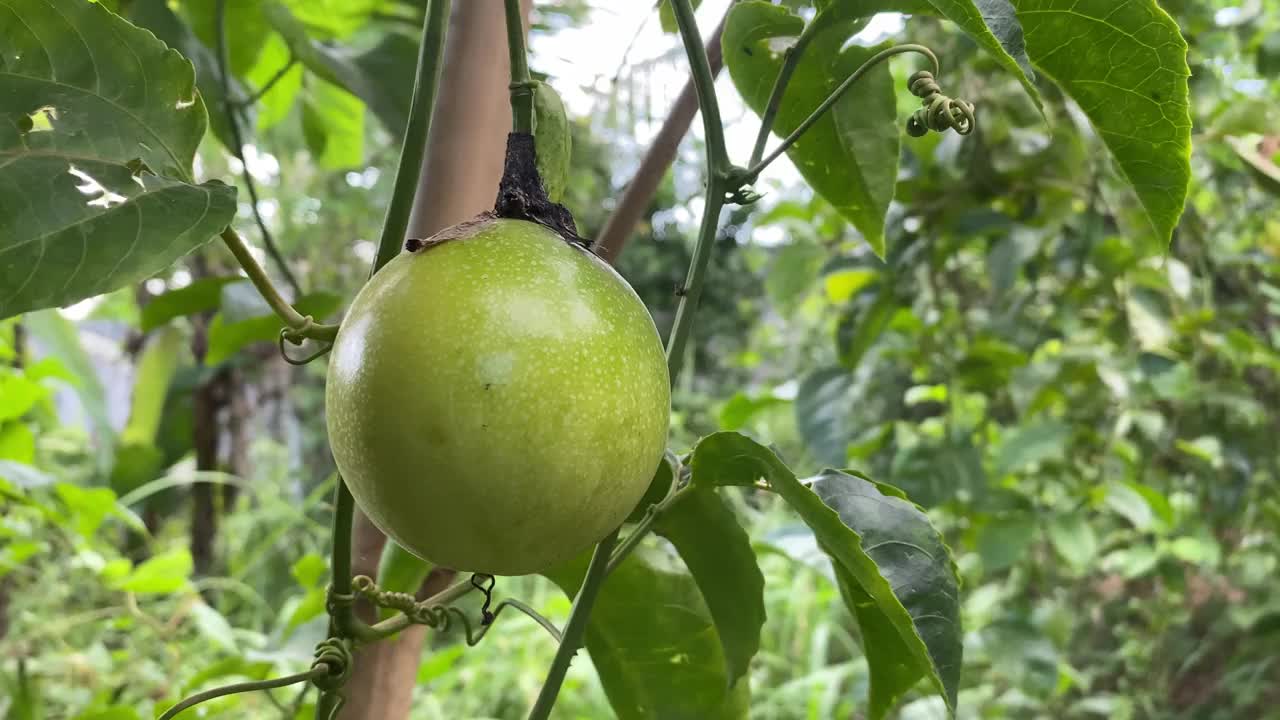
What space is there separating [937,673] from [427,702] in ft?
3.97

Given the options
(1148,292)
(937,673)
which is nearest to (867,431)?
(1148,292)

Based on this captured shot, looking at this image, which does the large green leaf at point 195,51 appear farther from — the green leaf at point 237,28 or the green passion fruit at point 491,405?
the green passion fruit at point 491,405

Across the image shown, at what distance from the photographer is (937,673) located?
0.97ft

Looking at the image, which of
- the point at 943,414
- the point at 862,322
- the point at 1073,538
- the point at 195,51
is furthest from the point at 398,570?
the point at 943,414

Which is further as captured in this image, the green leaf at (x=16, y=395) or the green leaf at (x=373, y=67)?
the green leaf at (x=16, y=395)

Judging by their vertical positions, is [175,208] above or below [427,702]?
above

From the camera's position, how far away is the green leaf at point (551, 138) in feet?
1.09

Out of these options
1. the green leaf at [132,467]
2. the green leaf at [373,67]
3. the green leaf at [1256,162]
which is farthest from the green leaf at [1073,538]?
the green leaf at [132,467]

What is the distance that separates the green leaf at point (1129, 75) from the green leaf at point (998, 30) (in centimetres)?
4

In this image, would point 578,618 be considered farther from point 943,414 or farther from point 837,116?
point 943,414

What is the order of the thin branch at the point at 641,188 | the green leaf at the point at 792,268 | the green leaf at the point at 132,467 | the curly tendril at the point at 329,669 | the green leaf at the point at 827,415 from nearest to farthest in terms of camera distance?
the curly tendril at the point at 329,669
the thin branch at the point at 641,188
the green leaf at the point at 827,415
the green leaf at the point at 792,268
the green leaf at the point at 132,467

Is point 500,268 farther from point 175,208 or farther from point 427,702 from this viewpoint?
point 427,702

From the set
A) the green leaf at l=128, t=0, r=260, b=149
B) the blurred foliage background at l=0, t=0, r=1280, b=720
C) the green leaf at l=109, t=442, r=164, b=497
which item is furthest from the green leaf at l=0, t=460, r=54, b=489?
the green leaf at l=109, t=442, r=164, b=497

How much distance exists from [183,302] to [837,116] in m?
0.44
